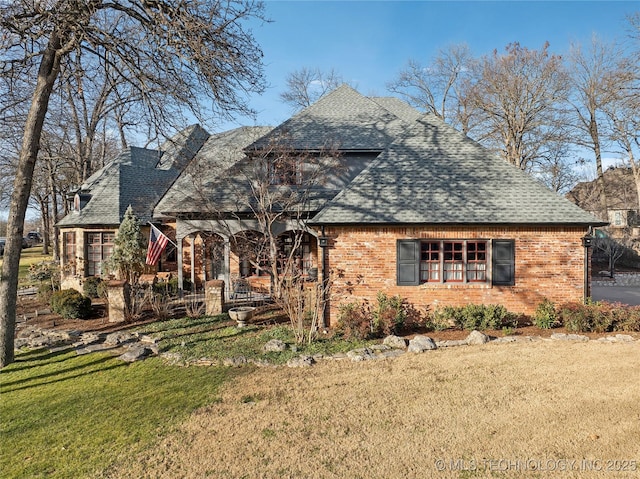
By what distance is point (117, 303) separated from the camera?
10711 millimetres

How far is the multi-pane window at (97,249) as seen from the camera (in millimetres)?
16312

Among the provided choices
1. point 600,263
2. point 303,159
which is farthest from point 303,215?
point 600,263

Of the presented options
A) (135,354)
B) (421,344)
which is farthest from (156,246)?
(421,344)

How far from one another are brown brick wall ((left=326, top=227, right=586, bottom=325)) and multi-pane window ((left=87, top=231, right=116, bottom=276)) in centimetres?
1143

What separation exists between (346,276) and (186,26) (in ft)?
22.5

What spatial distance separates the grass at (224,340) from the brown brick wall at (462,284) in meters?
1.71

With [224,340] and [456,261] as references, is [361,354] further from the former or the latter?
[456,261]

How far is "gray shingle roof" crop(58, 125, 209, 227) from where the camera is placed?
53.4 ft

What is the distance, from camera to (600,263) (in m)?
25.6

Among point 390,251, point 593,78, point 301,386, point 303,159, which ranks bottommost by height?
point 301,386

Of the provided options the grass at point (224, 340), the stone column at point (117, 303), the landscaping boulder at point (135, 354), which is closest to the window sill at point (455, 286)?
the grass at point (224, 340)

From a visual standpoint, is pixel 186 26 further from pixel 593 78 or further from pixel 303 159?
pixel 593 78

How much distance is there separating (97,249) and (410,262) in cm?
1394

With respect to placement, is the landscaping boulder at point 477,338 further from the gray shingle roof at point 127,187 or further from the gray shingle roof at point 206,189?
the gray shingle roof at point 127,187
